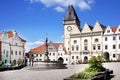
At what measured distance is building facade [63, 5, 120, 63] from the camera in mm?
75688

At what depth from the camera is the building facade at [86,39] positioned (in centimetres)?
7569

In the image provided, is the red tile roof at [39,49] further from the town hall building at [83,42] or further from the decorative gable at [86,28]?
the decorative gable at [86,28]

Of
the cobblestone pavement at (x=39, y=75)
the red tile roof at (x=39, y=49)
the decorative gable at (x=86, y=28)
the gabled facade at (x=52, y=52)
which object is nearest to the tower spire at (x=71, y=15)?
the decorative gable at (x=86, y=28)

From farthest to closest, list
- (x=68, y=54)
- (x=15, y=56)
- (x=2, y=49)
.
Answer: (x=68, y=54) < (x=15, y=56) < (x=2, y=49)

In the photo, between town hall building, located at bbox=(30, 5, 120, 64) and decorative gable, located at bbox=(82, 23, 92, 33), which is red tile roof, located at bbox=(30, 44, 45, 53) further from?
decorative gable, located at bbox=(82, 23, 92, 33)

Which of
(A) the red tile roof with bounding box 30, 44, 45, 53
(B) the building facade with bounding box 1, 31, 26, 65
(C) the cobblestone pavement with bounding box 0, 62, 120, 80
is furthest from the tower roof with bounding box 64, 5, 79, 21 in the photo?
(C) the cobblestone pavement with bounding box 0, 62, 120, 80

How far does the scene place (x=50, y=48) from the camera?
296 feet

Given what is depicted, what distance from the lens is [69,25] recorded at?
87438 mm

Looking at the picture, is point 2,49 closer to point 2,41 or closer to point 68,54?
point 2,41

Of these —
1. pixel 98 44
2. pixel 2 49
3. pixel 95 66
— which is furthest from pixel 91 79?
pixel 98 44

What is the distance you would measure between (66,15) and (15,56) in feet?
85.8

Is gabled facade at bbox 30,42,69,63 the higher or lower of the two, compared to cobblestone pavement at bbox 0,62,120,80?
higher

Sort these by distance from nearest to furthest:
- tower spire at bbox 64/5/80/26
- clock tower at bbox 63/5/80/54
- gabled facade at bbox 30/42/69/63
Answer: clock tower at bbox 63/5/80/54 → gabled facade at bbox 30/42/69/63 → tower spire at bbox 64/5/80/26

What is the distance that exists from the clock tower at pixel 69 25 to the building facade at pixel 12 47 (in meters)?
15.7
